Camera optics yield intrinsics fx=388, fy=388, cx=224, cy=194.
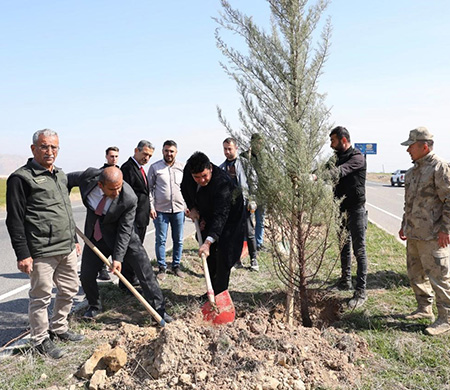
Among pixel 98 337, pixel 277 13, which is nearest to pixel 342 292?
pixel 98 337

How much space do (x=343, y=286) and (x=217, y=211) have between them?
235 centimetres

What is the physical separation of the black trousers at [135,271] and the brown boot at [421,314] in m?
2.84

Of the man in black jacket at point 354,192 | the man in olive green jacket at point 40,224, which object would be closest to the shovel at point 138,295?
the man in olive green jacket at point 40,224

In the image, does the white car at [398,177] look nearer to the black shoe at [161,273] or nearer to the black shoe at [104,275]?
the black shoe at [161,273]

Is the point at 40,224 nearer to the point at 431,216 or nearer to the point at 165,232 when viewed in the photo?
the point at 165,232

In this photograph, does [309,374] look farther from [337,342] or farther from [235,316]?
[235,316]

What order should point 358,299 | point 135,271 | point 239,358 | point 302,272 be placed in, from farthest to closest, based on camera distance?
point 358,299, point 135,271, point 302,272, point 239,358

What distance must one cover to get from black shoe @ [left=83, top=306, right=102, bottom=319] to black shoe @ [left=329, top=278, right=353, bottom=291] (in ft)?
10.3

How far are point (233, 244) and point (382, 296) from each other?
86.7 inches

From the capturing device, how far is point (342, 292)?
5348 millimetres

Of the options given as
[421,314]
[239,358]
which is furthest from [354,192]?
[239,358]

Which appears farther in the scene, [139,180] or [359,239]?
[139,180]

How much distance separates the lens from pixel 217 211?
14.6ft

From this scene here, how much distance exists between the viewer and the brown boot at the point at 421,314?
4.38m
